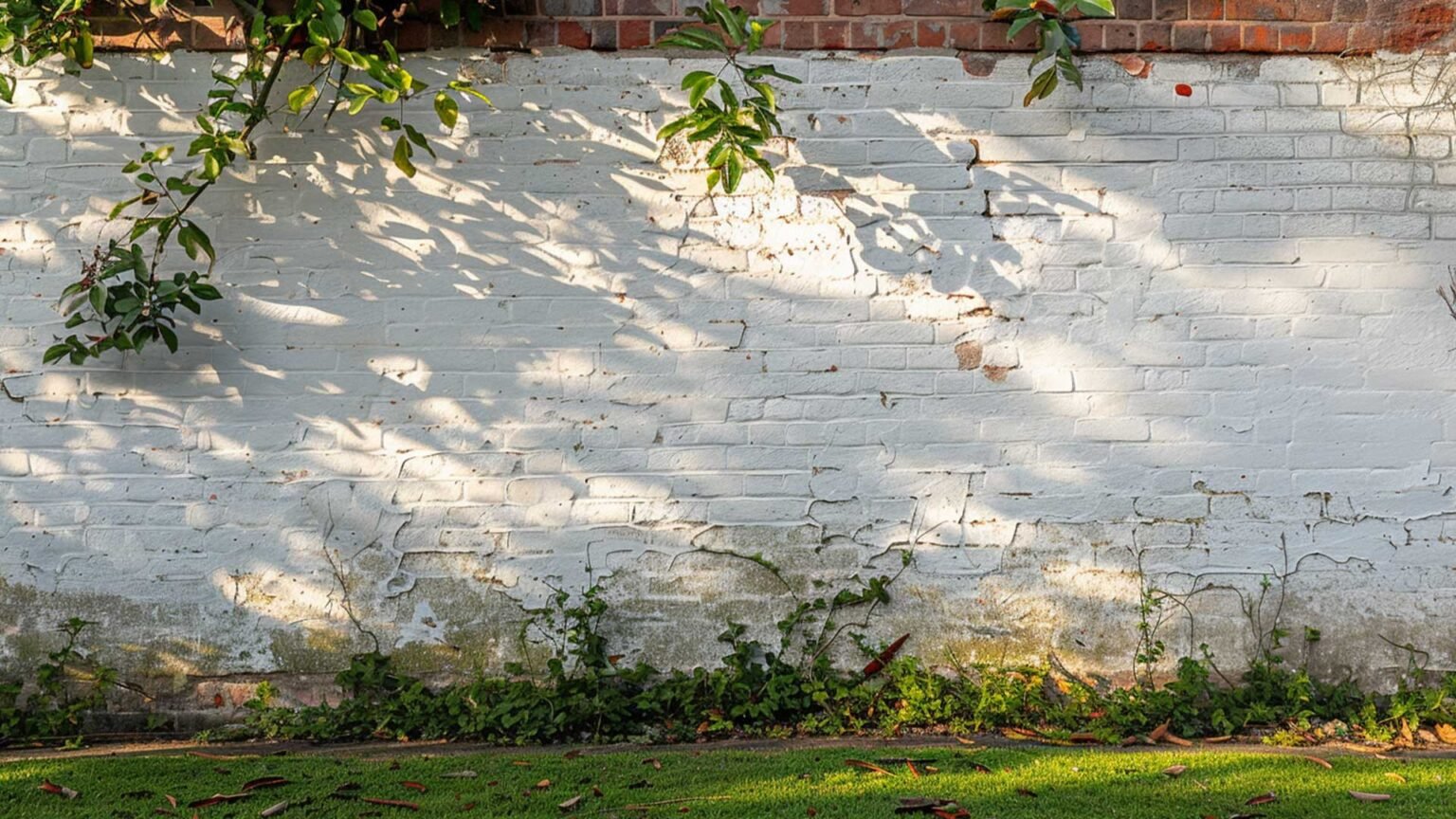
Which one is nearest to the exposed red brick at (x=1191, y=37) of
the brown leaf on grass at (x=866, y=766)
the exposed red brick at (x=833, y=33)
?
the exposed red brick at (x=833, y=33)

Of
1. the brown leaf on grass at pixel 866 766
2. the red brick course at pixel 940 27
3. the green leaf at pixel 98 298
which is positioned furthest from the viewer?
the red brick course at pixel 940 27

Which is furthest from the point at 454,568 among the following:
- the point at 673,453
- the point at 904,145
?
the point at 904,145

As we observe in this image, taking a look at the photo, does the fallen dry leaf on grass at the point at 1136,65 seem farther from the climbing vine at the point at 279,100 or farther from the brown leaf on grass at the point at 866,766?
the brown leaf on grass at the point at 866,766

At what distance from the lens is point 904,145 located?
3.84 meters

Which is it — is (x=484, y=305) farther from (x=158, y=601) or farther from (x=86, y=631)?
(x=86, y=631)

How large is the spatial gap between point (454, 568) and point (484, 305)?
907mm

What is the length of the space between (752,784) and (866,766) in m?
0.37

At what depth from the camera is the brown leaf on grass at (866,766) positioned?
3.34 meters

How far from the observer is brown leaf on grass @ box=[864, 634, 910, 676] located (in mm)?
3908

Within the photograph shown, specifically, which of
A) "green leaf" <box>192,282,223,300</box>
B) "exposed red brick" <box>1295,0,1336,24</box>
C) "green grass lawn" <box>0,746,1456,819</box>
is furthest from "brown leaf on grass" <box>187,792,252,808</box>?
"exposed red brick" <box>1295,0,1336,24</box>

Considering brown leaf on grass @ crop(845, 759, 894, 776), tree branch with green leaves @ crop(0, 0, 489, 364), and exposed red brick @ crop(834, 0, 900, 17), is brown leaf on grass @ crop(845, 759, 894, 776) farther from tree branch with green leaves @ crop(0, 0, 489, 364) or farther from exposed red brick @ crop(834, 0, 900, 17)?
exposed red brick @ crop(834, 0, 900, 17)

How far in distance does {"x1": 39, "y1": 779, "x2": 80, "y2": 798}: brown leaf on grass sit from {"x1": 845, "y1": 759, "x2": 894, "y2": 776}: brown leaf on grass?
2200mm

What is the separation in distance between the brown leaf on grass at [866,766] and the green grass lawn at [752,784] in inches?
1.1

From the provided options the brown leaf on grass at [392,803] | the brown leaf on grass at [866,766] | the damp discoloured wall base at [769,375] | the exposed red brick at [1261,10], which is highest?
the exposed red brick at [1261,10]
